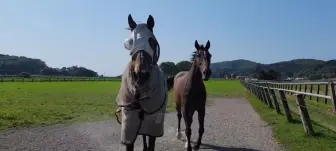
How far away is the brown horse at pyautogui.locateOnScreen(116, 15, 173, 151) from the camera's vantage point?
17.4 ft

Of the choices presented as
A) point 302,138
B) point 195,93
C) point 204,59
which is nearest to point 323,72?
point 302,138

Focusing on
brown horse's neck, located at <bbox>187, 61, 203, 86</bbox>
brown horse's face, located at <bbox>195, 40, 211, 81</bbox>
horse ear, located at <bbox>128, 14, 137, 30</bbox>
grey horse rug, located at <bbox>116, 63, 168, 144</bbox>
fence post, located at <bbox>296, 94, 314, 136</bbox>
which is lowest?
fence post, located at <bbox>296, 94, 314, 136</bbox>

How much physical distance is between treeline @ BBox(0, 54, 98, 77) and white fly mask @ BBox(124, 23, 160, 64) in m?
143

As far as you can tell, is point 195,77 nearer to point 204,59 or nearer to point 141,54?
point 204,59

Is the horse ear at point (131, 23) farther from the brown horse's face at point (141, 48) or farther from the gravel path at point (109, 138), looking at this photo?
the gravel path at point (109, 138)

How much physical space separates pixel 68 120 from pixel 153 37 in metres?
10.5

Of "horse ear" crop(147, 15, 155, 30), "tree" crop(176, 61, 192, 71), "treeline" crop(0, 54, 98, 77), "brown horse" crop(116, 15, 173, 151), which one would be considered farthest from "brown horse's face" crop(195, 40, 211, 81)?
"treeline" crop(0, 54, 98, 77)

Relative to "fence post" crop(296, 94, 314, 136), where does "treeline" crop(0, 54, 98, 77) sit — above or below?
above

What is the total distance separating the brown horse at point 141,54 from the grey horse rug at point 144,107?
0.04 meters

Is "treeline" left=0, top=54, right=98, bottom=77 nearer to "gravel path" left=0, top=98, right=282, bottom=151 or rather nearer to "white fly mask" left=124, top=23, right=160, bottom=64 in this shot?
"gravel path" left=0, top=98, right=282, bottom=151

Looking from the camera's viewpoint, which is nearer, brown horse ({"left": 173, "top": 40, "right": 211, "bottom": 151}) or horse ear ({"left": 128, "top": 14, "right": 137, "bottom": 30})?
horse ear ({"left": 128, "top": 14, "right": 137, "bottom": 30})

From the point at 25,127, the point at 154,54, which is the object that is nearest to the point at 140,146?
the point at 154,54

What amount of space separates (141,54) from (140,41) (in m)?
0.33

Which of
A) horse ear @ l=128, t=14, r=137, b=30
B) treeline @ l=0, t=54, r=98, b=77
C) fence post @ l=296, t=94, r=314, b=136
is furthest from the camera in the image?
treeline @ l=0, t=54, r=98, b=77
